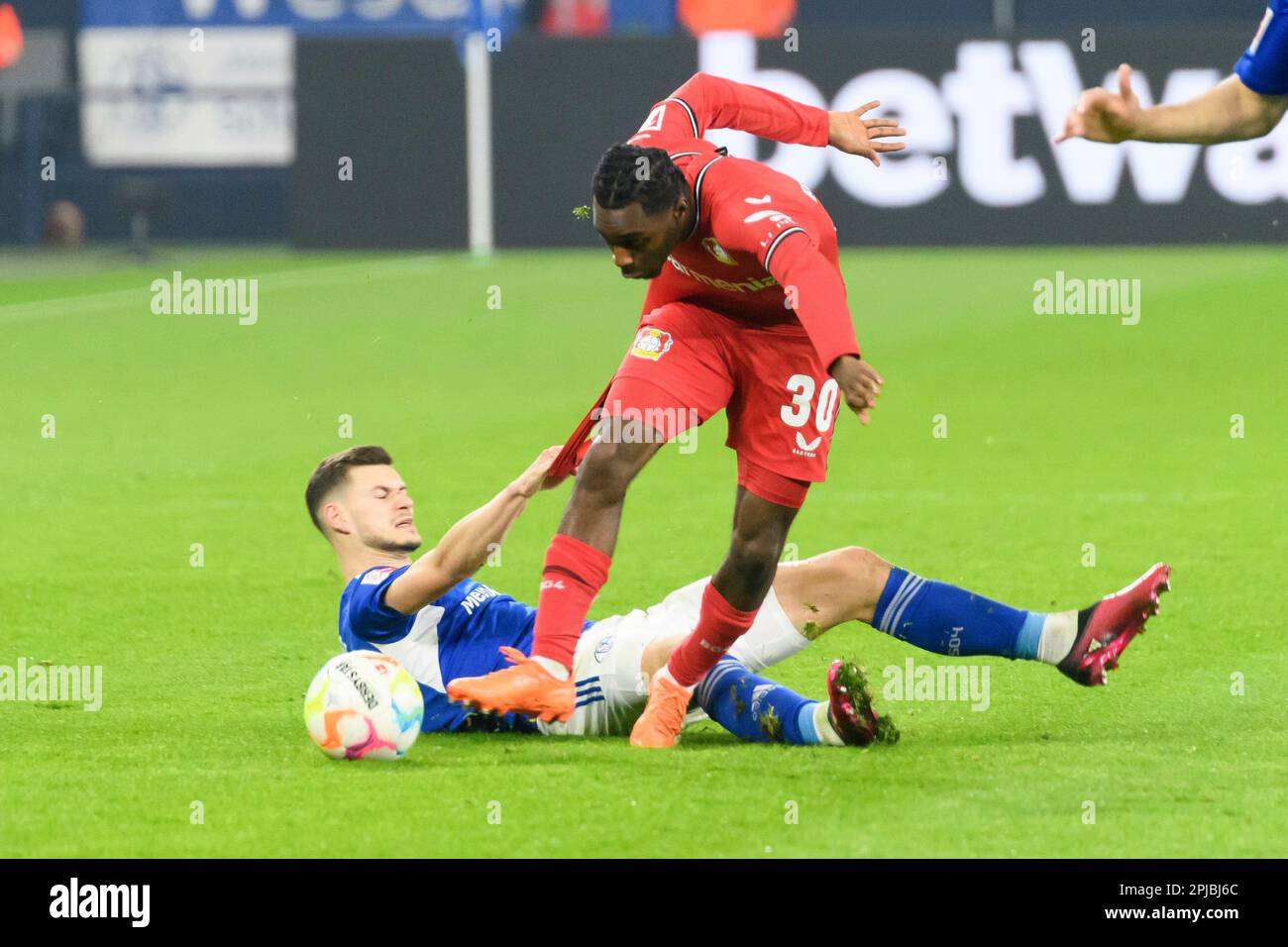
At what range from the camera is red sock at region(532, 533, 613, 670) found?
554cm

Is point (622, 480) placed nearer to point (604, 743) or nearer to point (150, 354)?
point (604, 743)

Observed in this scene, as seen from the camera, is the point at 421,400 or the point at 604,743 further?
the point at 421,400

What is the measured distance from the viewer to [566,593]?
18.3 feet

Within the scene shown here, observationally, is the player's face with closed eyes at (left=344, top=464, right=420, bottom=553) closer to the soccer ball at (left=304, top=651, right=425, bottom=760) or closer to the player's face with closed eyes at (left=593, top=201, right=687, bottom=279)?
the soccer ball at (left=304, top=651, right=425, bottom=760)

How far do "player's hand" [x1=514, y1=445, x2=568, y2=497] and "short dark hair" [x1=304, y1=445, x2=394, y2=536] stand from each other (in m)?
0.55

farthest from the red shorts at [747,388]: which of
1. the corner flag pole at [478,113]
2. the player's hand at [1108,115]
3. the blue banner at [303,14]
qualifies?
the blue banner at [303,14]

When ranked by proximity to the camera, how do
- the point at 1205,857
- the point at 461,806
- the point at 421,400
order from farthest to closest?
the point at 421,400, the point at 461,806, the point at 1205,857

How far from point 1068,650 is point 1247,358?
10.5 m

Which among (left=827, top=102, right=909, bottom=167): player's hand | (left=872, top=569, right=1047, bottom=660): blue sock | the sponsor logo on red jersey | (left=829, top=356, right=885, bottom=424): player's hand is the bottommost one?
(left=872, top=569, right=1047, bottom=660): blue sock

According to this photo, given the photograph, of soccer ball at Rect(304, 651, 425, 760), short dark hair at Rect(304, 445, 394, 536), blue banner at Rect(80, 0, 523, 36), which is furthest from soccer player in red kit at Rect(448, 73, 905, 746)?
blue banner at Rect(80, 0, 523, 36)

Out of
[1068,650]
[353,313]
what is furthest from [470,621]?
[353,313]

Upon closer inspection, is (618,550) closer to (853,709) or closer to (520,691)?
(853,709)

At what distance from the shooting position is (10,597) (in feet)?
27.0

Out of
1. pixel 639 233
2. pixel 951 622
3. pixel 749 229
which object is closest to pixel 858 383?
pixel 749 229
